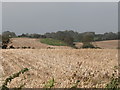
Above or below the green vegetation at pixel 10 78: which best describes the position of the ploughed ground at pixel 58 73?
below

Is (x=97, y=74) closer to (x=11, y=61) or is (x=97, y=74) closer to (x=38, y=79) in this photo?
(x=38, y=79)

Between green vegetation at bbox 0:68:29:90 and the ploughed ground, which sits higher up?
green vegetation at bbox 0:68:29:90

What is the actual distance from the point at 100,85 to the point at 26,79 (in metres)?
2.80

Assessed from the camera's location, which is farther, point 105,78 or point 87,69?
point 87,69

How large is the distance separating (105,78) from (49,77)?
265 centimetres

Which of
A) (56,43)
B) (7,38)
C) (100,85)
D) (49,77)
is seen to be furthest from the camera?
(56,43)

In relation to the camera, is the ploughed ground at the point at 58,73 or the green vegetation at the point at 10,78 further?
the ploughed ground at the point at 58,73

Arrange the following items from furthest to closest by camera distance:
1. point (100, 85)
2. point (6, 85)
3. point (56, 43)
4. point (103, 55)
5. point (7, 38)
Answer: point (56, 43), point (7, 38), point (103, 55), point (100, 85), point (6, 85)

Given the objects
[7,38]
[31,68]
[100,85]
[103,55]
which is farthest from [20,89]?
[7,38]

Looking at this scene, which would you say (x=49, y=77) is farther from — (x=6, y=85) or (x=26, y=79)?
(x=6, y=85)

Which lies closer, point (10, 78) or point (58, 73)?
point (10, 78)

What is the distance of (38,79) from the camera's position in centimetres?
1030

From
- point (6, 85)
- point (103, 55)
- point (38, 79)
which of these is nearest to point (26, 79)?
point (38, 79)

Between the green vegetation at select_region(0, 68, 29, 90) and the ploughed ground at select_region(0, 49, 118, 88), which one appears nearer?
the green vegetation at select_region(0, 68, 29, 90)
